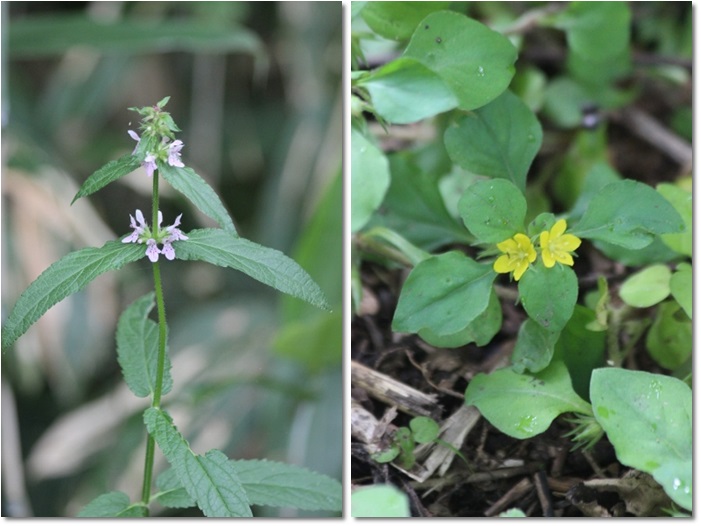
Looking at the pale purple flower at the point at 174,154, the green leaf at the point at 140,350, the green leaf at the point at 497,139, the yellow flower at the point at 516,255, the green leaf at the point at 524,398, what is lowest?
the green leaf at the point at 524,398

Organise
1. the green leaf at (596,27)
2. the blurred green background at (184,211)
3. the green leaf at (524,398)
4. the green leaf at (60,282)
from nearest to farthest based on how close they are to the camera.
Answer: the green leaf at (60,282)
the green leaf at (524,398)
the green leaf at (596,27)
the blurred green background at (184,211)

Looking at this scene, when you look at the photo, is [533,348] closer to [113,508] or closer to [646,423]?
[646,423]

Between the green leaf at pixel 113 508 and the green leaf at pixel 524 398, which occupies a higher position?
the green leaf at pixel 524 398

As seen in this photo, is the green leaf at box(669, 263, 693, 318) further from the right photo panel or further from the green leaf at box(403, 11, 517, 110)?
the green leaf at box(403, 11, 517, 110)

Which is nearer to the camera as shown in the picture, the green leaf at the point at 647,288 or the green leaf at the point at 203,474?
the green leaf at the point at 203,474

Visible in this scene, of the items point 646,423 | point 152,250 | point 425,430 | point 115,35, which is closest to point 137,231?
point 152,250

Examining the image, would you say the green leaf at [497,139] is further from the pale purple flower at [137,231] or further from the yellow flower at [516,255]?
the pale purple flower at [137,231]

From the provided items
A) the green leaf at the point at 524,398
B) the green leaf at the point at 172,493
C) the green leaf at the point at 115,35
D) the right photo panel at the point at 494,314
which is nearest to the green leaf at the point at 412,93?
the right photo panel at the point at 494,314
